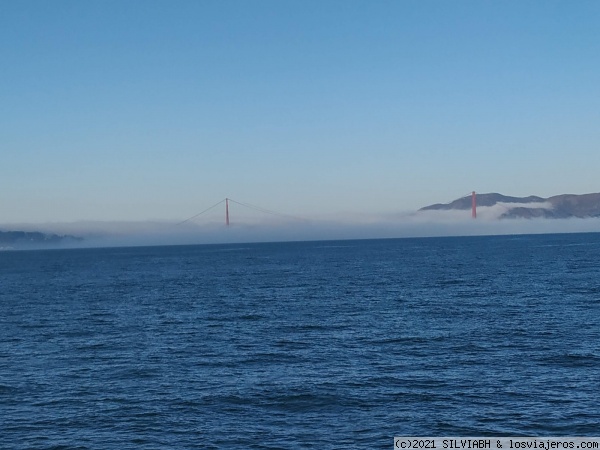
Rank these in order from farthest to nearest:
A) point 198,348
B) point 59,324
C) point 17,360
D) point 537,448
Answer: point 59,324
point 198,348
point 17,360
point 537,448

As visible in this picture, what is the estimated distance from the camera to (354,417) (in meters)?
30.9

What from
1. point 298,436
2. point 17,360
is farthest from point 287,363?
point 17,360

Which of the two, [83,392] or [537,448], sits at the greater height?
[537,448]

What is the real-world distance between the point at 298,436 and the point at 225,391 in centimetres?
810

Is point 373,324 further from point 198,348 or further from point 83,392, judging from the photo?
point 83,392

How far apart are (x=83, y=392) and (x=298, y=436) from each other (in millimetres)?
14005

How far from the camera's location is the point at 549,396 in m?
33.6

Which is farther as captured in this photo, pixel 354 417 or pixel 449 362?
pixel 449 362

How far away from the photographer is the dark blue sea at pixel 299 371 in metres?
29.6

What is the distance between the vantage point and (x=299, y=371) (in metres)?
40.2

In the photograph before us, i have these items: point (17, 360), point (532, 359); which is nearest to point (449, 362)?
point (532, 359)

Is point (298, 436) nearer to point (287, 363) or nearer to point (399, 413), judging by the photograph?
point (399, 413)

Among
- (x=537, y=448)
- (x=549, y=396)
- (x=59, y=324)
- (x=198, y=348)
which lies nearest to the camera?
(x=537, y=448)

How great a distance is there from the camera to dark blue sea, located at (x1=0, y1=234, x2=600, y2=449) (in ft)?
97.2
